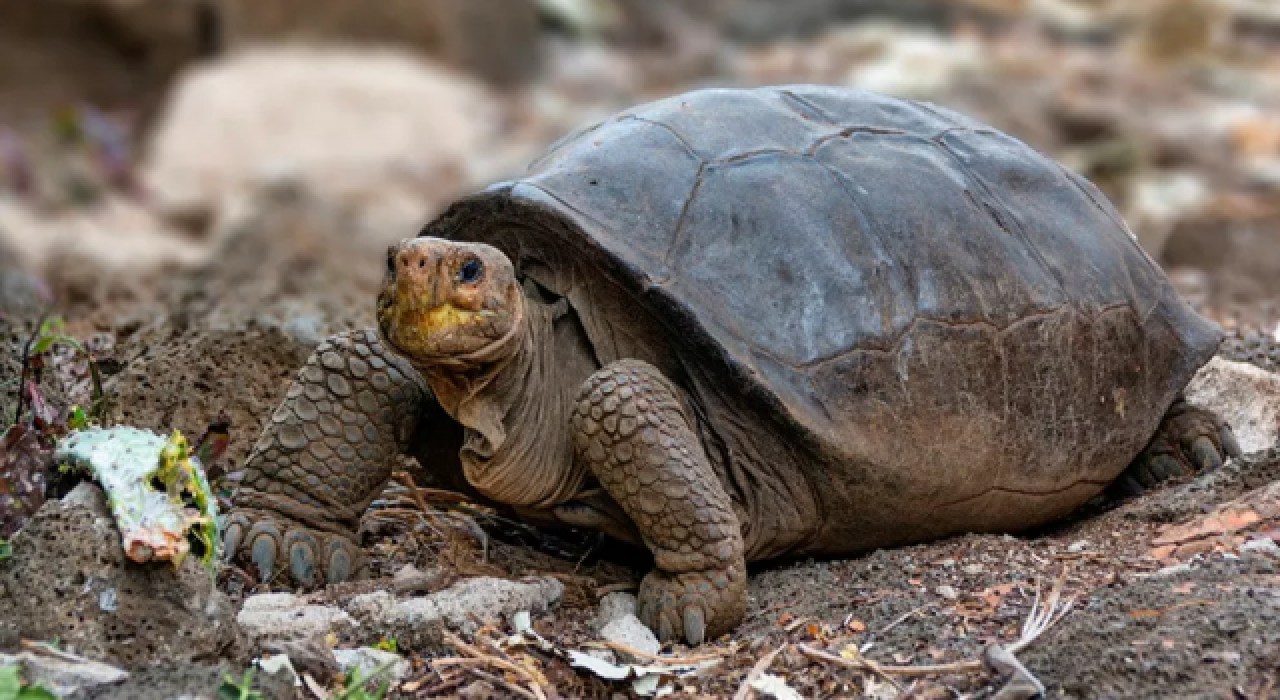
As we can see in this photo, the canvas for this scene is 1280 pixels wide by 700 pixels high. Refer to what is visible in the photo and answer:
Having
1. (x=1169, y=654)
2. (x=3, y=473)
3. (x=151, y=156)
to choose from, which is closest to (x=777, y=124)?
(x=1169, y=654)

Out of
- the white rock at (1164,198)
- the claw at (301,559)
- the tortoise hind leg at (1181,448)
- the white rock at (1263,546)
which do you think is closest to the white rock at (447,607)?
the claw at (301,559)

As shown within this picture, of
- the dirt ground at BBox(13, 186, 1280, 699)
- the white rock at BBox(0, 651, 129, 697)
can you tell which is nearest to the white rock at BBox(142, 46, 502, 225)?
the dirt ground at BBox(13, 186, 1280, 699)

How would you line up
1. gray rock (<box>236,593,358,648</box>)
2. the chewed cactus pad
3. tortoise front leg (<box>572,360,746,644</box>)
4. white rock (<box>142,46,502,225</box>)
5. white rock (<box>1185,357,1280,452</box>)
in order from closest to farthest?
the chewed cactus pad
gray rock (<box>236,593,358,648</box>)
tortoise front leg (<box>572,360,746,644</box>)
white rock (<box>1185,357,1280,452</box>)
white rock (<box>142,46,502,225</box>)

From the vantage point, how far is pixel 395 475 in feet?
11.6

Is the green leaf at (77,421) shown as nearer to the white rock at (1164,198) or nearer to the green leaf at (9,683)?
the green leaf at (9,683)

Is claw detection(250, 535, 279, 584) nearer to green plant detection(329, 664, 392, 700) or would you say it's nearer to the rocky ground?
the rocky ground

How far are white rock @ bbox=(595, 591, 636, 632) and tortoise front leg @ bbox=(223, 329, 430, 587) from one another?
51 centimetres

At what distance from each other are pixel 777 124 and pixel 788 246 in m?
0.39

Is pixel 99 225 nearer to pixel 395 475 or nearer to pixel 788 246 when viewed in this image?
pixel 395 475

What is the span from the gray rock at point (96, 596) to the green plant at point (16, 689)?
0.43 ft

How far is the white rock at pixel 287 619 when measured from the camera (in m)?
2.47

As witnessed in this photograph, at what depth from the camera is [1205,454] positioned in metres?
3.51

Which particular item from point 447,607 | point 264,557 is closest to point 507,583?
point 447,607

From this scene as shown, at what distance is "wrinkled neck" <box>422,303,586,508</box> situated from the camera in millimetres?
2814
